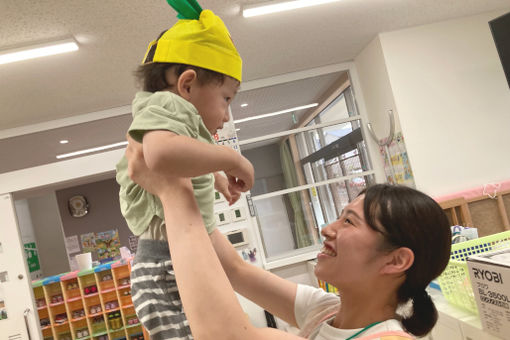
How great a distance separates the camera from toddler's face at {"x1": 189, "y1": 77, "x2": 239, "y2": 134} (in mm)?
857

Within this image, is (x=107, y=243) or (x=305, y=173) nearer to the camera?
(x=305, y=173)

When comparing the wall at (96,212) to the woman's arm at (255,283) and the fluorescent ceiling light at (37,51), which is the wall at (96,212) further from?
the woman's arm at (255,283)

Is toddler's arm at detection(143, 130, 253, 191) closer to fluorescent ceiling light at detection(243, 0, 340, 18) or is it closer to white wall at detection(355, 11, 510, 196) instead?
fluorescent ceiling light at detection(243, 0, 340, 18)

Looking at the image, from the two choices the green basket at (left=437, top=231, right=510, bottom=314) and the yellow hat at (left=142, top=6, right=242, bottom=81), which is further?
the green basket at (left=437, top=231, right=510, bottom=314)

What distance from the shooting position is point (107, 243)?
26.9 feet

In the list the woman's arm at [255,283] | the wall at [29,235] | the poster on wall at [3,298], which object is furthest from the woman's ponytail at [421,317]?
the wall at [29,235]

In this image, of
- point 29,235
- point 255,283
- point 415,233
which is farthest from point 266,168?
point 29,235

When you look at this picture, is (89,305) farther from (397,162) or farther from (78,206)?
(397,162)

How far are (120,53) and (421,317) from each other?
3107 mm

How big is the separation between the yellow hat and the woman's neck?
2.02 ft

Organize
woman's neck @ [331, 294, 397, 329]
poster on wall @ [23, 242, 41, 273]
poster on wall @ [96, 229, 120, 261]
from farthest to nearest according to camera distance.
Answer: poster on wall @ [96, 229, 120, 261], poster on wall @ [23, 242, 41, 273], woman's neck @ [331, 294, 397, 329]

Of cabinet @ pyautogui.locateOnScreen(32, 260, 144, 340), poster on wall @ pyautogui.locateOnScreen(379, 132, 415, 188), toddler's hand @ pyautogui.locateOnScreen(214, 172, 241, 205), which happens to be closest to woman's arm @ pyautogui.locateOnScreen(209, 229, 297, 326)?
toddler's hand @ pyautogui.locateOnScreen(214, 172, 241, 205)

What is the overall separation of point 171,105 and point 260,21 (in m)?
2.79

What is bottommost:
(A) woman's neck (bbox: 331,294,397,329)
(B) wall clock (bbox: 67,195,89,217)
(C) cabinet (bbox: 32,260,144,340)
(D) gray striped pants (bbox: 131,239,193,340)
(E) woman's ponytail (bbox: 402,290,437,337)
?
(C) cabinet (bbox: 32,260,144,340)
